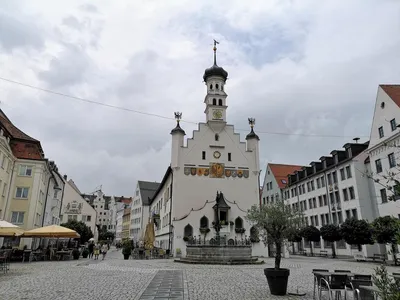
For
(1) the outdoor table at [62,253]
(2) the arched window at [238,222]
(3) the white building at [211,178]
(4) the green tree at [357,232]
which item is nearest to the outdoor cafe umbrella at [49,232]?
(1) the outdoor table at [62,253]

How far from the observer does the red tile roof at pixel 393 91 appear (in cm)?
3102

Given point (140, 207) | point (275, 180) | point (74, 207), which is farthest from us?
point (140, 207)

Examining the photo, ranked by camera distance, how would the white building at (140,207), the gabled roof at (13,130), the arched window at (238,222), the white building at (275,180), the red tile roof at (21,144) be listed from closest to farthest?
the red tile roof at (21,144) → the gabled roof at (13,130) → the arched window at (238,222) → the white building at (275,180) → the white building at (140,207)

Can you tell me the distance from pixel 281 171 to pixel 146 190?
152ft

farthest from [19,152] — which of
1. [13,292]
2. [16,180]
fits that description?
[13,292]

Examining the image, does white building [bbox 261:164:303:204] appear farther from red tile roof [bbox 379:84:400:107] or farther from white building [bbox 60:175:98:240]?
white building [bbox 60:175:98:240]

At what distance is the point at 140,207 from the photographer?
3639 inches

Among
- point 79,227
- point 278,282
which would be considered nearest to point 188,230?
point 79,227

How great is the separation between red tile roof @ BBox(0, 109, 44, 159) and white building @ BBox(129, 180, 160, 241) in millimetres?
51315

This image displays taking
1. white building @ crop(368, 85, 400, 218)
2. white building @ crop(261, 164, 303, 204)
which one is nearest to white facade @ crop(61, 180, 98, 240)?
white building @ crop(261, 164, 303, 204)

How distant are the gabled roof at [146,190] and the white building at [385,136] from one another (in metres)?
65.2

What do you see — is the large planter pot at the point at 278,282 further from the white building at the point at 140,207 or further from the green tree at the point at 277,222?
the white building at the point at 140,207

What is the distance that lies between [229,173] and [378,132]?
1853 centimetres

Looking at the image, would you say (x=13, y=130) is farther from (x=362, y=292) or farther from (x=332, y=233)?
(x=332, y=233)
